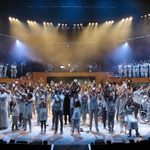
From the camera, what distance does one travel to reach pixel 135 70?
27734 millimetres

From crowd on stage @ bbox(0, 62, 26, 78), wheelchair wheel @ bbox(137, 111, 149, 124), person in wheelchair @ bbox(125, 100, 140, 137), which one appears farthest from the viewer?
crowd on stage @ bbox(0, 62, 26, 78)

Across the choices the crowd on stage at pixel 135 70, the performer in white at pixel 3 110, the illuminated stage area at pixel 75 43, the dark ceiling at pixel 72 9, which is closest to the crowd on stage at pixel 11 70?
the illuminated stage area at pixel 75 43

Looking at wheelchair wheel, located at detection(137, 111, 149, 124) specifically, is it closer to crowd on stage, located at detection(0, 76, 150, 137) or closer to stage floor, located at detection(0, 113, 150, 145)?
crowd on stage, located at detection(0, 76, 150, 137)

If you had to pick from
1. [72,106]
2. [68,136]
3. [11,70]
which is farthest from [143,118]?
[11,70]

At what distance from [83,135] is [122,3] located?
1446 centimetres

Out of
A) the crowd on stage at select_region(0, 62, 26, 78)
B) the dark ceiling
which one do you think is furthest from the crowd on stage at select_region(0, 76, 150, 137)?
the crowd on stage at select_region(0, 62, 26, 78)

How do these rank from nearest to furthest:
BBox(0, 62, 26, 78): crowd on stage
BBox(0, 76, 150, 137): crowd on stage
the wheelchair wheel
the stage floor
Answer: the stage floor, BBox(0, 76, 150, 137): crowd on stage, the wheelchair wheel, BBox(0, 62, 26, 78): crowd on stage

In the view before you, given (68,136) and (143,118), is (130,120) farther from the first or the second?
(143,118)

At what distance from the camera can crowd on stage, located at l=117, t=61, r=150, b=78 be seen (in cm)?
2661

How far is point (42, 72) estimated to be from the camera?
3077cm

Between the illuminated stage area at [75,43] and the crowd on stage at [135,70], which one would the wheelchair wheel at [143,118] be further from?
the crowd on stage at [135,70]

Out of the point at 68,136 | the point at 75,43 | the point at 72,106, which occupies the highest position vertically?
the point at 75,43

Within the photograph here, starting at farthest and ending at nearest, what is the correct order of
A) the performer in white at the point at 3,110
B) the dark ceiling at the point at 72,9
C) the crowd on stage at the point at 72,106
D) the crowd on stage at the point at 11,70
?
the crowd on stage at the point at 11,70 → the dark ceiling at the point at 72,9 → the performer in white at the point at 3,110 → the crowd on stage at the point at 72,106

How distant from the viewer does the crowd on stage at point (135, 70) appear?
26.6m
